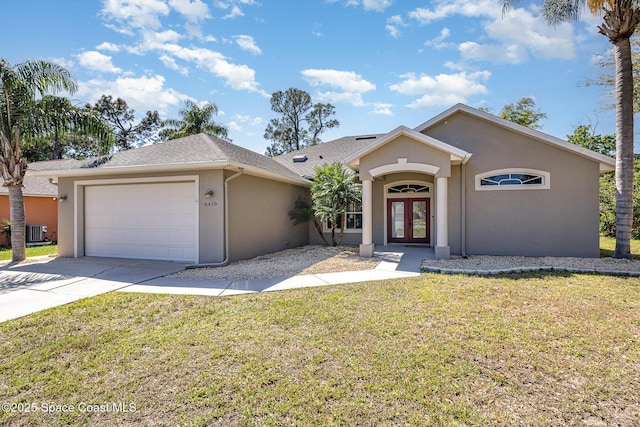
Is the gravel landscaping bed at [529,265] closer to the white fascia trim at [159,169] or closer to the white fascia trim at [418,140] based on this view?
the white fascia trim at [418,140]

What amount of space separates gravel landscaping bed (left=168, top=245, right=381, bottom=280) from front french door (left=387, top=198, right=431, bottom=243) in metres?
2.79

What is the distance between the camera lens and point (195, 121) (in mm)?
24406

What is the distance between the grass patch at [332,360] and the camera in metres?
2.94

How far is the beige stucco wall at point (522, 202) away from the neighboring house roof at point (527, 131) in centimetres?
18

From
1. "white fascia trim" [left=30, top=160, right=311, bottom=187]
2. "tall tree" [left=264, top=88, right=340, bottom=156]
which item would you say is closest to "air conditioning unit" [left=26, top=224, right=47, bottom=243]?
"white fascia trim" [left=30, top=160, right=311, bottom=187]

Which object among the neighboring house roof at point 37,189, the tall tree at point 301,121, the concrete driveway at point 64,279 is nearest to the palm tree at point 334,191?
the concrete driveway at point 64,279

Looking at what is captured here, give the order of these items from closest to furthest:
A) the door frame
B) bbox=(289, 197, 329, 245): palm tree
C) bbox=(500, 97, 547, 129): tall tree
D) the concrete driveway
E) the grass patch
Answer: the grass patch → the concrete driveway → the door frame → bbox=(289, 197, 329, 245): palm tree → bbox=(500, 97, 547, 129): tall tree

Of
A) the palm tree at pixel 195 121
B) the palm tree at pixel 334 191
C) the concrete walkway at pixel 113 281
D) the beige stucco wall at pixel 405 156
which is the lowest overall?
the concrete walkway at pixel 113 281

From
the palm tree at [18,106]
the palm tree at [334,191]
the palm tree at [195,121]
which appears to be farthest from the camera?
the palm tree at [195,121]

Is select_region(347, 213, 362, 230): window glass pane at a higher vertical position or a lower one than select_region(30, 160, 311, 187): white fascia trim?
lower

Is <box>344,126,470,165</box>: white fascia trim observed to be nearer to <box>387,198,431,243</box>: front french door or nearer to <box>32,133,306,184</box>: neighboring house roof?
<box>32,133,306,184</box>: neighboring house roof

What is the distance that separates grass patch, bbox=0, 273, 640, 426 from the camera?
294 cm

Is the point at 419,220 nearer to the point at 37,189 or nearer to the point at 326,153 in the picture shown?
the point at 326,153

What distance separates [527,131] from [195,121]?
73.5 ft
